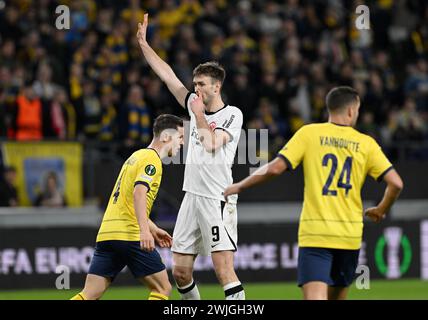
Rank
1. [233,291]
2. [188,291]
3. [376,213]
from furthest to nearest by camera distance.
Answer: [188,291] → [233,291] → [376,213]

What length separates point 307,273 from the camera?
849cm

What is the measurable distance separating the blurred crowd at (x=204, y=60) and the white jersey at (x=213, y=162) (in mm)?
7353

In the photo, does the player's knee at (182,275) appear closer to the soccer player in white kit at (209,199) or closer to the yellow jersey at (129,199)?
the soccer player in white kit at (209,199)

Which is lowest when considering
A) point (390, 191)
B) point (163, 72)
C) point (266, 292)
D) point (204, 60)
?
point (266, 292)

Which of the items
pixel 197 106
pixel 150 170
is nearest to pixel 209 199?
pixel 150 170

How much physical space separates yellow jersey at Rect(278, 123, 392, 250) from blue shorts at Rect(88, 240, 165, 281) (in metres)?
1.56

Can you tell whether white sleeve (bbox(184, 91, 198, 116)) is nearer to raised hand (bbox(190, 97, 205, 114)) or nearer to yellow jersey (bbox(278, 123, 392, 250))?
raised hand (bbox(190, 97, 205, 114))

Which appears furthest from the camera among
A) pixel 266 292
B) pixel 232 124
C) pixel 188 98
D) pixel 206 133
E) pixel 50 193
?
pixel 50 193

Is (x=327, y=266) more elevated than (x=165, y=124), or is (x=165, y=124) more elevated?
(x=165, y=124)

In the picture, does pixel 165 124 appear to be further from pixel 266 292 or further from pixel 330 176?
pixel 266 292

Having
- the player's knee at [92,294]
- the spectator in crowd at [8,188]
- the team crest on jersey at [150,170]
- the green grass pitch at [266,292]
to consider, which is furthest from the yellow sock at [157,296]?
the spectator in crowd at [8,188]

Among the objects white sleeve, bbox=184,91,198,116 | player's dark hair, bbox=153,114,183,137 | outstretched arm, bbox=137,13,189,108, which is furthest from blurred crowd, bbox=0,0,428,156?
player's dark hair, bbox=153,114,183,137

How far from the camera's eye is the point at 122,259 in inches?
380

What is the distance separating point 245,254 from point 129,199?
774 centimetres
